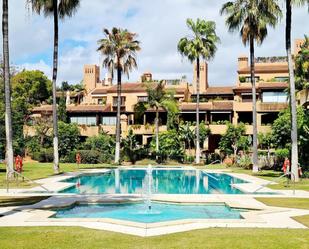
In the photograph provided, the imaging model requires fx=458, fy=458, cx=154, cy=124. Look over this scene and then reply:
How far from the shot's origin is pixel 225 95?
60.7 metres

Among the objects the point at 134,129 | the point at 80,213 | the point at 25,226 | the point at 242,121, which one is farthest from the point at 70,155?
the point at 25,226

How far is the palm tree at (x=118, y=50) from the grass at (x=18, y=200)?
84.4 ft

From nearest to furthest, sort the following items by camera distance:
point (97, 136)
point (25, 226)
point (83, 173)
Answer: point (25, 226), point (83, 173), point (97, 136)

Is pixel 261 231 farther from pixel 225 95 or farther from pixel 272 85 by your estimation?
pixel 225 95

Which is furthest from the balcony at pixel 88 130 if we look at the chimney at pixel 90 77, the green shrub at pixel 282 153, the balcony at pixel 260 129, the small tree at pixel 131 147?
the green shrub at pixel 282 153

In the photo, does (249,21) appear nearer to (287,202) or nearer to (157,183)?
(157,183)

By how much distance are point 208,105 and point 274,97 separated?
25.5ft

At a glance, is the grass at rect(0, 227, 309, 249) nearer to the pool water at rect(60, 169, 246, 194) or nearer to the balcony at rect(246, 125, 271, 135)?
the pool water at rect(60, 169, 246, 194)

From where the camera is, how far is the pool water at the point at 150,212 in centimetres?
1493

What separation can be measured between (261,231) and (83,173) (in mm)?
23174

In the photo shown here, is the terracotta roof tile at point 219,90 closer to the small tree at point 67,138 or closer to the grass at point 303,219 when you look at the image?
the small tree at point 67,138

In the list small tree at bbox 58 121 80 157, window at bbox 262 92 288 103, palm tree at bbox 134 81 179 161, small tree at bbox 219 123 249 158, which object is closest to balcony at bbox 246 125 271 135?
small tree at bbox 219 123 249 158

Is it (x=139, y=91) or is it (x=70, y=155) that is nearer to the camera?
(x=70, y=155)

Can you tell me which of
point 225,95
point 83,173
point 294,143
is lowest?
point 83,173
